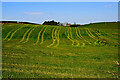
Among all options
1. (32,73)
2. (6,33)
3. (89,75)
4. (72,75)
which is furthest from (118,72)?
(6,33)

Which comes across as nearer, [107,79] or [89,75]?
Result: [107,79]

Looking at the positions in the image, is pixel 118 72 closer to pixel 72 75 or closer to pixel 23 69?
pixel 72 75

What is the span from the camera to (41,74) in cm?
736

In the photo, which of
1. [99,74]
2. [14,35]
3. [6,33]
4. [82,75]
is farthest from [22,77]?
[6,33]

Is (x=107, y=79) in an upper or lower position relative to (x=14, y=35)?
lower

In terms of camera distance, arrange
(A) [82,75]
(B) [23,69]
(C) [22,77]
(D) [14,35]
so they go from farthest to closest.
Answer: (D) [14,35] → (B) [23,69] → (A) [82,75] → (C) [22,77]

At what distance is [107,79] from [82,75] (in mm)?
1277

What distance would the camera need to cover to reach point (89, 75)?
7.45 meters

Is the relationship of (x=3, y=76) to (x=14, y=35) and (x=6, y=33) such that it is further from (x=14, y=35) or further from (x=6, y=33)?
(x=6, y=33)

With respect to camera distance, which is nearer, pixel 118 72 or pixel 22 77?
pixel 22 77

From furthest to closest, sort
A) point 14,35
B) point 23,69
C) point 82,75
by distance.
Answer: point 14,35 → point 23,69 → point 82,75

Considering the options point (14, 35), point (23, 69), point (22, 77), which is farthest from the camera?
point (14, 35)

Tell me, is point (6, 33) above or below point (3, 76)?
above

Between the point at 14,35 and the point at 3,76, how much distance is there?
1066 inches
